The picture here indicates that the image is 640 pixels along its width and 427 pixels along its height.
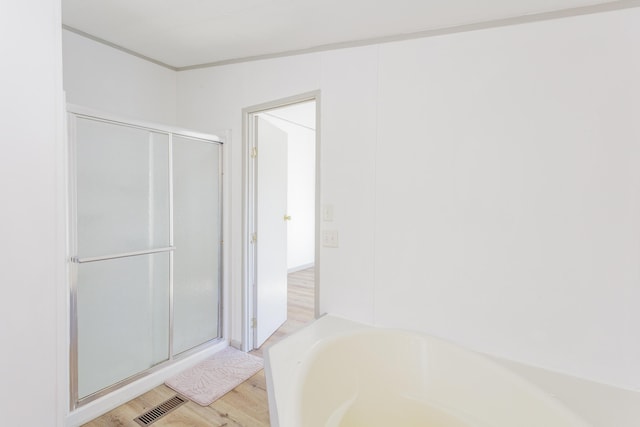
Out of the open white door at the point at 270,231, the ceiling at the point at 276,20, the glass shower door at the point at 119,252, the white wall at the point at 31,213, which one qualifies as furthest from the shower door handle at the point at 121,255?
the ceiling at the point at 276,20

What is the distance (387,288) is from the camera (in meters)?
1.79

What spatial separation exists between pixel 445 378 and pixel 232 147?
2.17m

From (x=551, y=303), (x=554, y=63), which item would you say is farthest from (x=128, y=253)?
(x=554, y=63)

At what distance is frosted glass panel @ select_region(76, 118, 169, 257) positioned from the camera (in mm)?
1727

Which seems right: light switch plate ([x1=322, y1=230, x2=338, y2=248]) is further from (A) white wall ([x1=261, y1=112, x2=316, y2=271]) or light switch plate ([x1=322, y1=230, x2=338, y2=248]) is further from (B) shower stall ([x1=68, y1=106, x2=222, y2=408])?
(A) white wall ([x1=261, y1=112, x2=316, y2=271])

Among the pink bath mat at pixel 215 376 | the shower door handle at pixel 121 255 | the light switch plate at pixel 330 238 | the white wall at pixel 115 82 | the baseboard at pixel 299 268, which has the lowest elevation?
the pink bath mat at pixel 215 376

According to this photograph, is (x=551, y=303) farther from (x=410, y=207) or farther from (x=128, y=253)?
(x=128, y=253)

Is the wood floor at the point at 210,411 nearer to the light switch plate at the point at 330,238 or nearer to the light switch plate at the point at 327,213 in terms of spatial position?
the light switch plate at the point at 330,238

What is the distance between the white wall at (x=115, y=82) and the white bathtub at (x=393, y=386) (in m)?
1.85

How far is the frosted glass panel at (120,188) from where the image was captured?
173cm

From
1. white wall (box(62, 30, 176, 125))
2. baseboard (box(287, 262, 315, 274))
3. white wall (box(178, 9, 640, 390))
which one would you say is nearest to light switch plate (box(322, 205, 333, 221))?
white wall (box(178, 9, 640, 390))

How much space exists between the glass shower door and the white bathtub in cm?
114

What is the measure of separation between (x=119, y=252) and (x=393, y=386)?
1789 millimetres

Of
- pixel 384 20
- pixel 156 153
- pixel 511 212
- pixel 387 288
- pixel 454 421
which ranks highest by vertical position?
pixel 384 20
